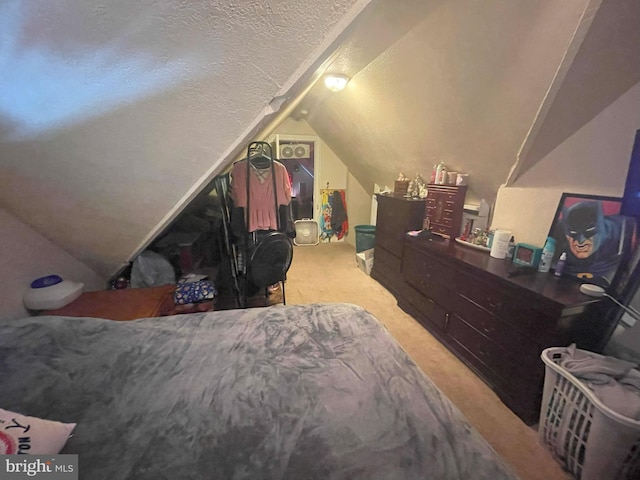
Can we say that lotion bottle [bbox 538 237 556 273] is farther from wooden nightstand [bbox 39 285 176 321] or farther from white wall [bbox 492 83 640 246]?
wooden nightstand [bbox 39 285 176 321]

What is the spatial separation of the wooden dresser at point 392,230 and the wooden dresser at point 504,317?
479mm

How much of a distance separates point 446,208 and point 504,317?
1.16m

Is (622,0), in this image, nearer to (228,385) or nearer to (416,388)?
(416,388)

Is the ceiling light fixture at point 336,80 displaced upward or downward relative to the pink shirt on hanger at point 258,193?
upward

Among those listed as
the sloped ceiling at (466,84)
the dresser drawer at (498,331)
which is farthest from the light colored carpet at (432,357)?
the sloped ceiling at (466,84)

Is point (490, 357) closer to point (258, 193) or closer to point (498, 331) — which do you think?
point (498, 331)

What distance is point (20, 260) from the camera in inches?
68.3

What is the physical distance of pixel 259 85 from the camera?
0.93m

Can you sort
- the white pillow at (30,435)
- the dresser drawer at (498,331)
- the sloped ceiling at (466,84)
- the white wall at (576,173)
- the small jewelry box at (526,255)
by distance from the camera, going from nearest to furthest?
the white pillow at (30,435) → the sloped ceiling at (466,84) → the white wall at (576,173) → the dresser drawer at (498,331) → the small jewelry box at (526,255)

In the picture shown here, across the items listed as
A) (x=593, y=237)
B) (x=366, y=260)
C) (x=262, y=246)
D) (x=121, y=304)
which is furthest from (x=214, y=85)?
(x=366, y=260)

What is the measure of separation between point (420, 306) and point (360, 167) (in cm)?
250

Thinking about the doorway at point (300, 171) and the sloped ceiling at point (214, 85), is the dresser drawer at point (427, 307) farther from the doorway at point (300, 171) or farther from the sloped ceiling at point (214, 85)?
the doorway at point (300, 171)

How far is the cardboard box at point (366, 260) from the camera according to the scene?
148 inches

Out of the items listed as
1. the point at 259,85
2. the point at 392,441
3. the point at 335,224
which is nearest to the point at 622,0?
the point at 259,85
